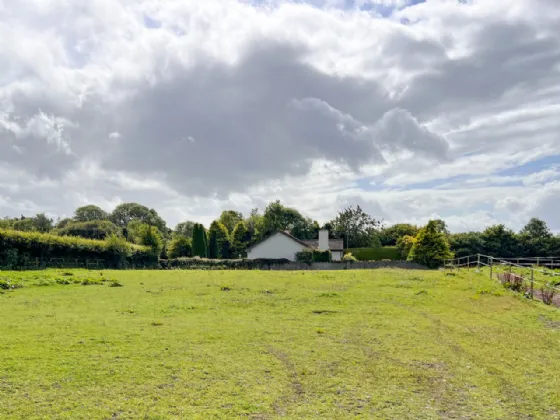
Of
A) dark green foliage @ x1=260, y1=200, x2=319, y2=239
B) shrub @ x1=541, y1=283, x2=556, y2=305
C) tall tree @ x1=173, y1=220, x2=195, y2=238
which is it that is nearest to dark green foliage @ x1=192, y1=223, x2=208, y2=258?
dark green foliage @ x1=260, y1=200, x2=319, y2=239

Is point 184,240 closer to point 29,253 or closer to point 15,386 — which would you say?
point 29,253

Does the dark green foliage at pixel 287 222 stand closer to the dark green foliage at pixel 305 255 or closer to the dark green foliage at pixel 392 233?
the dark green foliage at pixel 392 233

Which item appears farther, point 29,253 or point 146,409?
point 29,253

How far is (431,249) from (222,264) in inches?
814

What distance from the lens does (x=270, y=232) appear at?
6412cm

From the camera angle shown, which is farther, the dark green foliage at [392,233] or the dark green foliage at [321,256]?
the dark green foliage at [392,233]

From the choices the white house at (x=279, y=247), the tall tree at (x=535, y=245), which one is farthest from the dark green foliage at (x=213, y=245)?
the tall tree at (x=535, y=245)

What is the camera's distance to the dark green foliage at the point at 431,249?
139 feet

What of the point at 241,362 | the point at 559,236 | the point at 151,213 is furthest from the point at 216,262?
the point at 151,213

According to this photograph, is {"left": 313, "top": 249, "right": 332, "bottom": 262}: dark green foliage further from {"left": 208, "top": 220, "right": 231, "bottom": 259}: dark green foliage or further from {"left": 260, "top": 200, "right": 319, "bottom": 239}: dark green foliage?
{"left": 260, "top": 200, "right": 319, "bottom": 239}: dark green foliage

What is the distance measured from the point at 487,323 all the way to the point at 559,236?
188 ft

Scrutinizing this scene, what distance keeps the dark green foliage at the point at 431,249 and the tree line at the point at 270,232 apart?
0.44 feet

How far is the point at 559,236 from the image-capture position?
6166 cm

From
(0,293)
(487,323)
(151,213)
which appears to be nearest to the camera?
(487,323)
